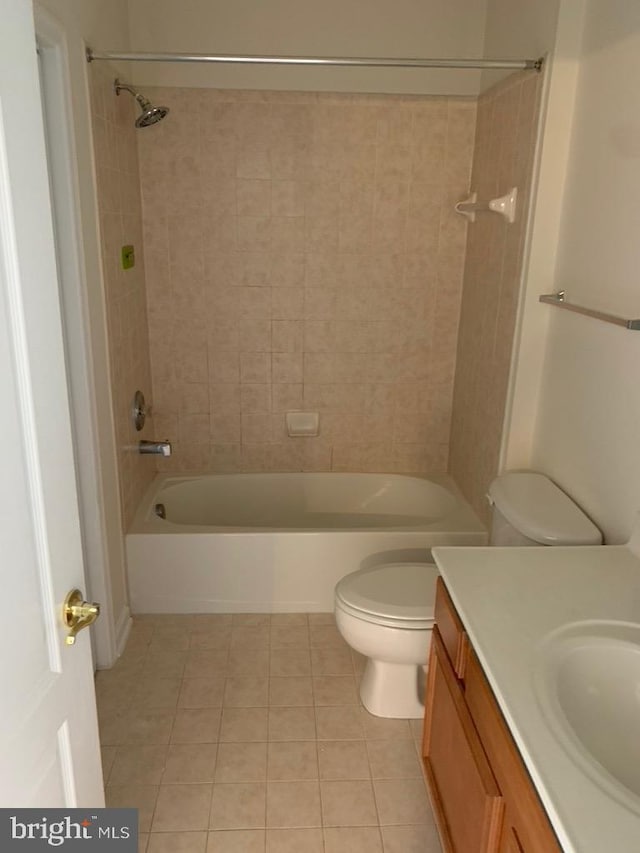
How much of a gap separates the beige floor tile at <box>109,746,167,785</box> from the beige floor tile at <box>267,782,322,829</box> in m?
0.35

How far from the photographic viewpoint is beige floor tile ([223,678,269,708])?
2.33m

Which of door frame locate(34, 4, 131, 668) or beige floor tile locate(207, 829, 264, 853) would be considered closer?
beige floor tile locate(207, 829, 264, 853)

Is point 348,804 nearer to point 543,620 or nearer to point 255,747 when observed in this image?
point 255,747

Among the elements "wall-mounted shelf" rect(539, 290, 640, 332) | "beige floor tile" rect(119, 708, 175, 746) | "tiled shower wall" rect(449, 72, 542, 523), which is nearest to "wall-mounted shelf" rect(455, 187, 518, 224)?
"tiled shower wall" rect(449, 72, 542, 523)

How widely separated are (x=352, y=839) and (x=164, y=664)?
1.00 m

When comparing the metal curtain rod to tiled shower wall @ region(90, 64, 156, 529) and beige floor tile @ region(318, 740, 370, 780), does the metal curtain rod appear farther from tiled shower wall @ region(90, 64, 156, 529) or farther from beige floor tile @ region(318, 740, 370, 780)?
beige floor tile @ region(318, 740, 370, 780)

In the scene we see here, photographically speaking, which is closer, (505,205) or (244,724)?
(244,724)

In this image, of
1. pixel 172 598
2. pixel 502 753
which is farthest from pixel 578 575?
pixel 172 598

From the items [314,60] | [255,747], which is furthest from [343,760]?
[314,60]

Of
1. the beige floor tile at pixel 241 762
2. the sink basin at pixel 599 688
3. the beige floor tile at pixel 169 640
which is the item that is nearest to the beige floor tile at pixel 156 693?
the beige floor tile at pixel 169 640

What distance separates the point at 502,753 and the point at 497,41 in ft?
8.75

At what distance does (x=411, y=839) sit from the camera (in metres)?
1.83

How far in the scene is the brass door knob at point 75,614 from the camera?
3.61 feet

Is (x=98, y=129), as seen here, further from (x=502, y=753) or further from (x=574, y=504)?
(x=502, y=753)
